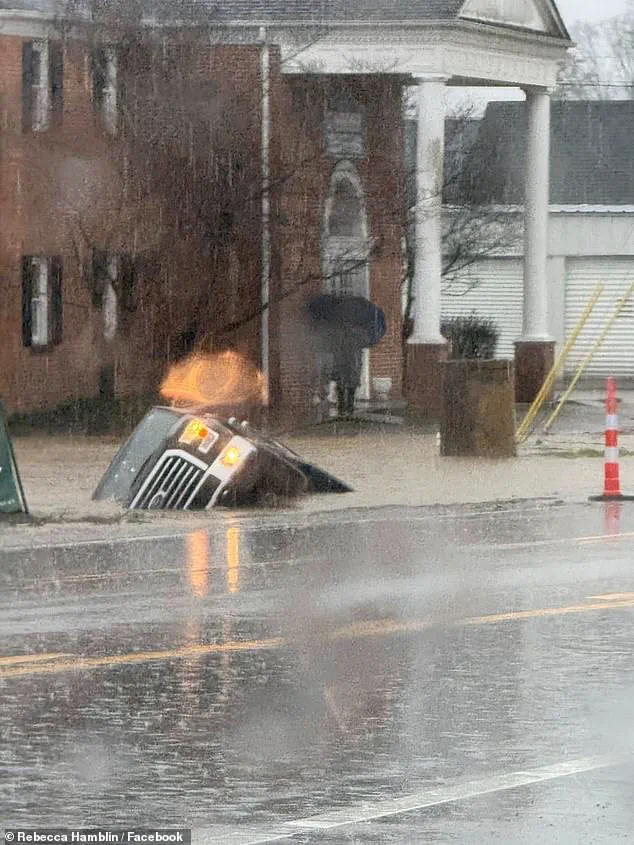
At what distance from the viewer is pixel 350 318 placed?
30.5 meters

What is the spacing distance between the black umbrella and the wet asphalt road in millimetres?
15333

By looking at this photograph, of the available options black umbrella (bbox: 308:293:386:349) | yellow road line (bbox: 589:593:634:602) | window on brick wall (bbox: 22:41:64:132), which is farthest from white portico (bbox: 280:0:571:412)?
yellow road line (bbox: 589:593:634:602)

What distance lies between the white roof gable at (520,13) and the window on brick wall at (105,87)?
18.0 feet

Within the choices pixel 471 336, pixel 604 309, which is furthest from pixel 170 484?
pixel 604 309

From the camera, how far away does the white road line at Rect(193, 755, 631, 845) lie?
665 centimetres

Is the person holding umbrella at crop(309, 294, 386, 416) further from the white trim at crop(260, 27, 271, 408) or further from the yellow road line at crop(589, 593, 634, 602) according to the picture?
the yellow road line at crop(589, 593, 634, 602)

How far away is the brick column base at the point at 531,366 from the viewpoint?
33.8m

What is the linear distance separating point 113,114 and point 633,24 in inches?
3037

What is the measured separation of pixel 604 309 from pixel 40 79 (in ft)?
68.3

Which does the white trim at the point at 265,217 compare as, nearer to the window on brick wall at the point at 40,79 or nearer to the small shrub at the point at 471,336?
the window on brick wall at the point at 40,79

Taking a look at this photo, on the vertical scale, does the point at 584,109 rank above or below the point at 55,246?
above

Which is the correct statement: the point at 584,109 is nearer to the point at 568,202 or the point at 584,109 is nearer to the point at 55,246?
the point at 568,202

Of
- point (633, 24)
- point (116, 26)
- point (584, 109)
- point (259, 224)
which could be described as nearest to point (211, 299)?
point (259, 224)

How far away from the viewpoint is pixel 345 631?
35.9 feet
